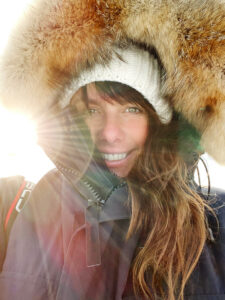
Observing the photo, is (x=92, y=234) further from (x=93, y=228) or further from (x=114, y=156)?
(x=114, y=156)

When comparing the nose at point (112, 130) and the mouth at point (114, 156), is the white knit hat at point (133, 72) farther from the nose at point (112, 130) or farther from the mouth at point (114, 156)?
the mouth at point (114, 156)

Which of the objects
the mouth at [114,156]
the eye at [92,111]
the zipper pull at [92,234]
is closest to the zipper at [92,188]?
the zipper pull at [92,234]

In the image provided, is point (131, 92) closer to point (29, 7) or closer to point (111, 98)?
point (111, 98)

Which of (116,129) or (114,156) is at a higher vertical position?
(116,129)

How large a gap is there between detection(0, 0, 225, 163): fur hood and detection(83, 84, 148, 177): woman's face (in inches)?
8.0

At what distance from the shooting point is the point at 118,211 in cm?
107

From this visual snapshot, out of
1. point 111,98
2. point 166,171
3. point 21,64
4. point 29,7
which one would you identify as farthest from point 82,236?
point 29,7

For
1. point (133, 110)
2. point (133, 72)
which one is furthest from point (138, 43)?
point (133, 110)

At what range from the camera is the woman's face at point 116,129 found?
1.29 metres

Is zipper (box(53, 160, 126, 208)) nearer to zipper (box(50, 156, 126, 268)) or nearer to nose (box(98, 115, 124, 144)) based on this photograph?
zipper (box(50, 156, 126, 268))

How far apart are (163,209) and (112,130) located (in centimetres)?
45

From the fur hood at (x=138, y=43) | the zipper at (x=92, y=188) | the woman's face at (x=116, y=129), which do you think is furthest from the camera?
the woman's face at (x=116, y=129)

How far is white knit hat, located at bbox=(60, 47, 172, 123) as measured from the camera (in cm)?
110

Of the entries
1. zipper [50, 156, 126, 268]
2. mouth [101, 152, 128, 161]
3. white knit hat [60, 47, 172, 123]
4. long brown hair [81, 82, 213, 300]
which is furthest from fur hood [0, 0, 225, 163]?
zipper [50, 156, 126, 268]
